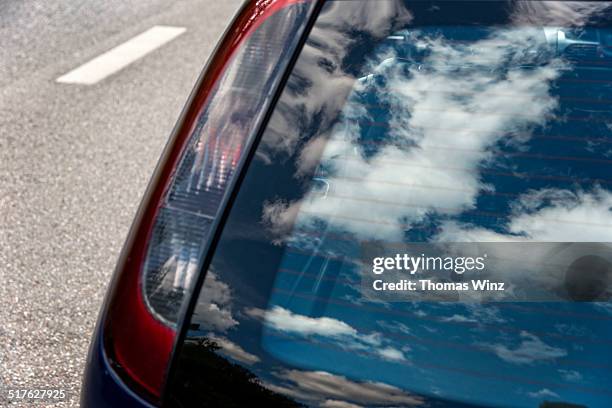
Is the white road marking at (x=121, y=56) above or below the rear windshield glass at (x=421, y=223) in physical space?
above

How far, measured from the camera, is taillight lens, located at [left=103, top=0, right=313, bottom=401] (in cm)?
189

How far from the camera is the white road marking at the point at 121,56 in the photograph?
295 inches

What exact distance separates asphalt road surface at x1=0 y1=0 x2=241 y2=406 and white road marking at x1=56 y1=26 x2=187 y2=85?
76mm

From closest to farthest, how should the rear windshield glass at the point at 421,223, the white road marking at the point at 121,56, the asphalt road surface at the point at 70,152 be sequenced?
1. the rear windshield glass at the point at 421,223
2. the asphalt road surface at the point at 70,152
3. the white road marking at the point at 121,56


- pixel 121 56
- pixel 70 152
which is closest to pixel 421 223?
pixel 70 152

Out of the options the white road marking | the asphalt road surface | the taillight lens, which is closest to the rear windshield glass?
the taillight lens

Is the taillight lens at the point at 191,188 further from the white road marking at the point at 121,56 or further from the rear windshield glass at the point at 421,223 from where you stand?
the white road marking at the point at 121,56

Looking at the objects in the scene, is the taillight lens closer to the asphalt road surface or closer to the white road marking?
the asphalt road surface

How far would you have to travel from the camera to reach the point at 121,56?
320 inches

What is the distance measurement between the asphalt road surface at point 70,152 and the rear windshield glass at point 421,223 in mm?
1968

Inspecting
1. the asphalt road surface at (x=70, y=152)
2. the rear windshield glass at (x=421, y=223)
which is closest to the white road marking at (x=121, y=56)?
the asphalt road surface at (x=70, y=152)

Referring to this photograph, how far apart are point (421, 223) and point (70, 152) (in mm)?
4567

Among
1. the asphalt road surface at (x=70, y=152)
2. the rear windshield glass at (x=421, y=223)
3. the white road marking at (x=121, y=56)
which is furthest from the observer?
the white road marking at (x=121, y=56)

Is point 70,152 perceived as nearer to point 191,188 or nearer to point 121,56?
point 121,56
